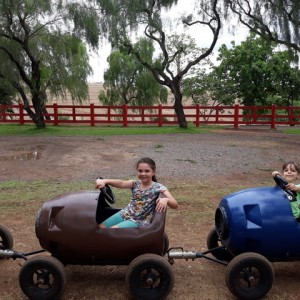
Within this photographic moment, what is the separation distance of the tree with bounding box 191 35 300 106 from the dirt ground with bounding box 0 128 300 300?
13666 millimetres

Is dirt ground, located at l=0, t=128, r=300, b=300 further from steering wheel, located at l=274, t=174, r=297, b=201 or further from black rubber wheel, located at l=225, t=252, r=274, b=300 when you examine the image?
steering wheel, located at l=274, t=174, r=297, b=201

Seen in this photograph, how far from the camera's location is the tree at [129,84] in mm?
28391

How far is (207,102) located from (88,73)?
9.70 meters

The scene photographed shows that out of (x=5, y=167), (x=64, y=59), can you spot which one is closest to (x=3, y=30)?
(x=64, y=59)

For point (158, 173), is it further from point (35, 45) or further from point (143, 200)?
point (35, 45)

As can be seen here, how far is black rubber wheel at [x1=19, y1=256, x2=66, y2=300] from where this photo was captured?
2982 mm

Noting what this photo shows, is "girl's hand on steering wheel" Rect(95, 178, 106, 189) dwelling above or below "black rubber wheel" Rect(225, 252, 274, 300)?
above

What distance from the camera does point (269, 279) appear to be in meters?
3.05

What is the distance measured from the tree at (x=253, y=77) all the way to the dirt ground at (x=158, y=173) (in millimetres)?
13666

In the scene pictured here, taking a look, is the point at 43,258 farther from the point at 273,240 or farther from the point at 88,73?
the point at 88,73

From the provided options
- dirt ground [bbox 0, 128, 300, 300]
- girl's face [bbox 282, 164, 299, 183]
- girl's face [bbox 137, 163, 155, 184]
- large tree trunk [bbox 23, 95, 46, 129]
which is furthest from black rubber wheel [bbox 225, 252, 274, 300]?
large tree trunk [bbox 23, 95, 46, 129]

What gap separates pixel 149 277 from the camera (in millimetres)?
3008

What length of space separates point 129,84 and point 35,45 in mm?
11597

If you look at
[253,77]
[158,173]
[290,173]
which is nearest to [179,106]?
[253,77]
